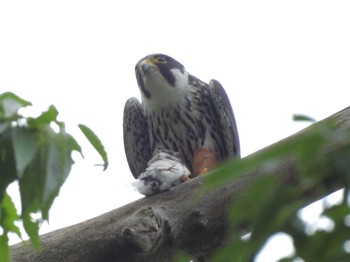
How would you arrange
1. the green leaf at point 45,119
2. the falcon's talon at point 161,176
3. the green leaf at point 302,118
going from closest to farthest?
the green leaf at point 302,118 < the green leaf at point 45,119 < the falcon's talon at point 161,176

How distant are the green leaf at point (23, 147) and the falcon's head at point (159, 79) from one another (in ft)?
18.5

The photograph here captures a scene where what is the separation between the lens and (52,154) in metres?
1.92

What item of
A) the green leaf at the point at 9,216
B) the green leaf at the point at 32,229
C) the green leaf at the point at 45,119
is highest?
the green leaf at the point at 45,119

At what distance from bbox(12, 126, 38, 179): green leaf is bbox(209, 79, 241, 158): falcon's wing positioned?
215 inches

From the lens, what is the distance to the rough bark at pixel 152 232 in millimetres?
3781

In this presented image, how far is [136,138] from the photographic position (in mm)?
7887

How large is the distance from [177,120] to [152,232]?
3.67m

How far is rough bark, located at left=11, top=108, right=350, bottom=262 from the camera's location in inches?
149

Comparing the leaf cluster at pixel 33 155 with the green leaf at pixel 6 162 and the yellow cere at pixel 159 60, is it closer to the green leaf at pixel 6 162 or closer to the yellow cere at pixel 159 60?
the green leaf at pixel 6 162

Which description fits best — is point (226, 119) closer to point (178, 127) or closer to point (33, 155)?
point (178, 127)

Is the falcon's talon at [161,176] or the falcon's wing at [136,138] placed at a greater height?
the falcon's wing at [136,138]

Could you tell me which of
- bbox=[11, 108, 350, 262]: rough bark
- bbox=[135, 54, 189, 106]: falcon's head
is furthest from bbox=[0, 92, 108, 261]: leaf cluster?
bbox=[135, 54, 189, 106]: falcon's head

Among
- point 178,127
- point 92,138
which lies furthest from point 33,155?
point 178,127

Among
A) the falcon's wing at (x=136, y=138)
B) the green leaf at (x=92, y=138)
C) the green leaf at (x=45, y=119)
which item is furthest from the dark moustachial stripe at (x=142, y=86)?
the green leaf at (x=45, y=119)
